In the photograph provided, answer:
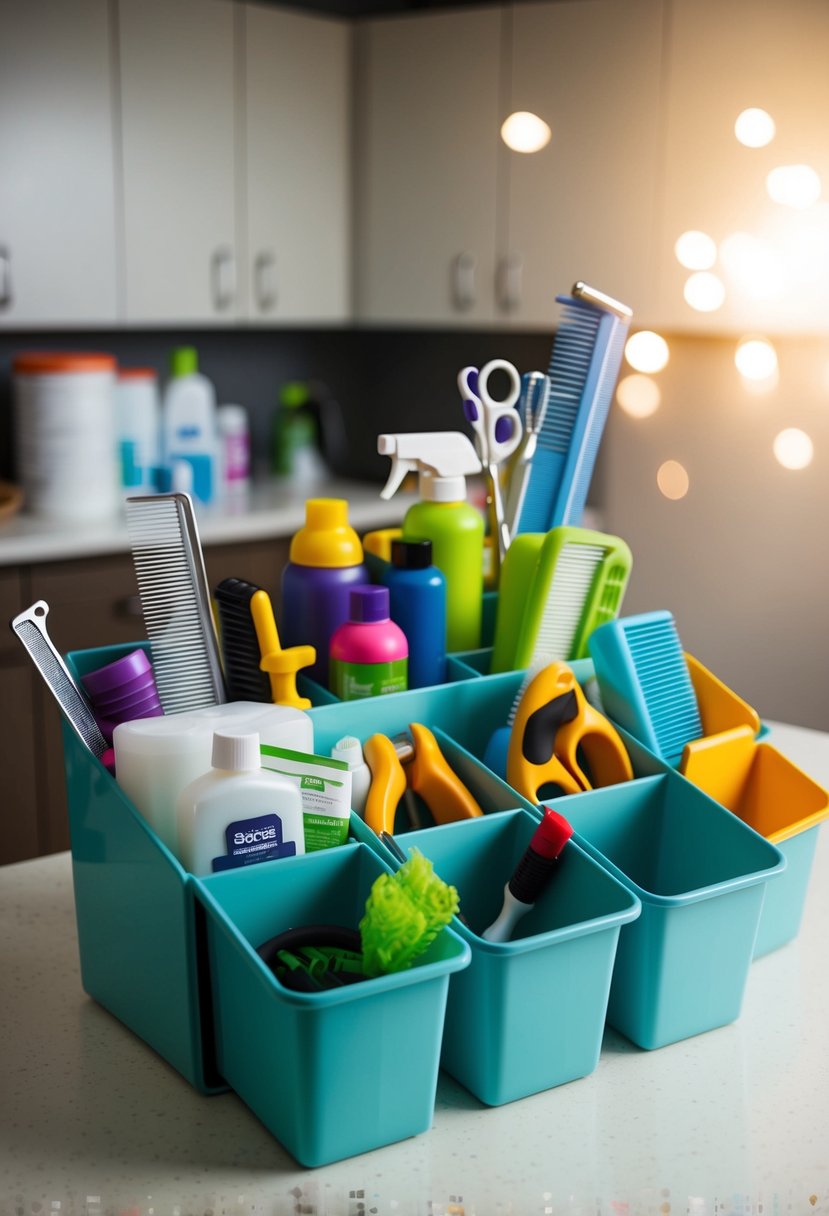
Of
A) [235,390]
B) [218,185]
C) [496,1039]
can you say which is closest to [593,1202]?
[496,1039]

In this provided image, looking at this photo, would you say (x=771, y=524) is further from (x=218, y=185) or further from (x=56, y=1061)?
(x=56, y=1061)

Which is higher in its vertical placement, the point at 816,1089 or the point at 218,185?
the point at 218,185

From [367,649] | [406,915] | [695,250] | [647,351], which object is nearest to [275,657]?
[367,649]

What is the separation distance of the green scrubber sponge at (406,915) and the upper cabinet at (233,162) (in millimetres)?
2148

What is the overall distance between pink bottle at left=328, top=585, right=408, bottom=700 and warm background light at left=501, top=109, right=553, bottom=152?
77.3 inches

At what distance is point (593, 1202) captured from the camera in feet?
2.35

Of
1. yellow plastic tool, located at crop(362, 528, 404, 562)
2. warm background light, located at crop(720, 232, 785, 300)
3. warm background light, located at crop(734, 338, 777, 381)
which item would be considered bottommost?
yellow plastic tool, located at crop(362, 528, 404, 562)

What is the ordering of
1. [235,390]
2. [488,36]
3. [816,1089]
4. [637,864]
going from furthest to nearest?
1. [235,390]
2. [488,36]
3. [637,864]
4. [816,1089]

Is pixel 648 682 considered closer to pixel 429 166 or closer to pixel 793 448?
pixel 793 448

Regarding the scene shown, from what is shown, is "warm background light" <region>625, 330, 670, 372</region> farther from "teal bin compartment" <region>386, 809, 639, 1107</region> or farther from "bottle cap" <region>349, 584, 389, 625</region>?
"teal bin compartment" <region>386, 809, 639, 1107</region>

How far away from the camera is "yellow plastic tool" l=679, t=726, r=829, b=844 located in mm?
982

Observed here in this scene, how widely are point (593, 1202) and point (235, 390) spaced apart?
2.70 meters

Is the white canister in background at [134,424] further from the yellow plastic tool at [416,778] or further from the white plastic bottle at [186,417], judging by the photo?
the yellow plastic tool at [416,778]

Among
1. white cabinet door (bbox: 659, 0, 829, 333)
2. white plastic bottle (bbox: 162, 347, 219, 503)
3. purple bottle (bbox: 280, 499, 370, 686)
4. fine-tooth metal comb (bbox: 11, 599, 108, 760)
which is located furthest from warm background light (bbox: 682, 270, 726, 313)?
fine-tooth metal comb (bbox: 11, 599, 108, 760)
